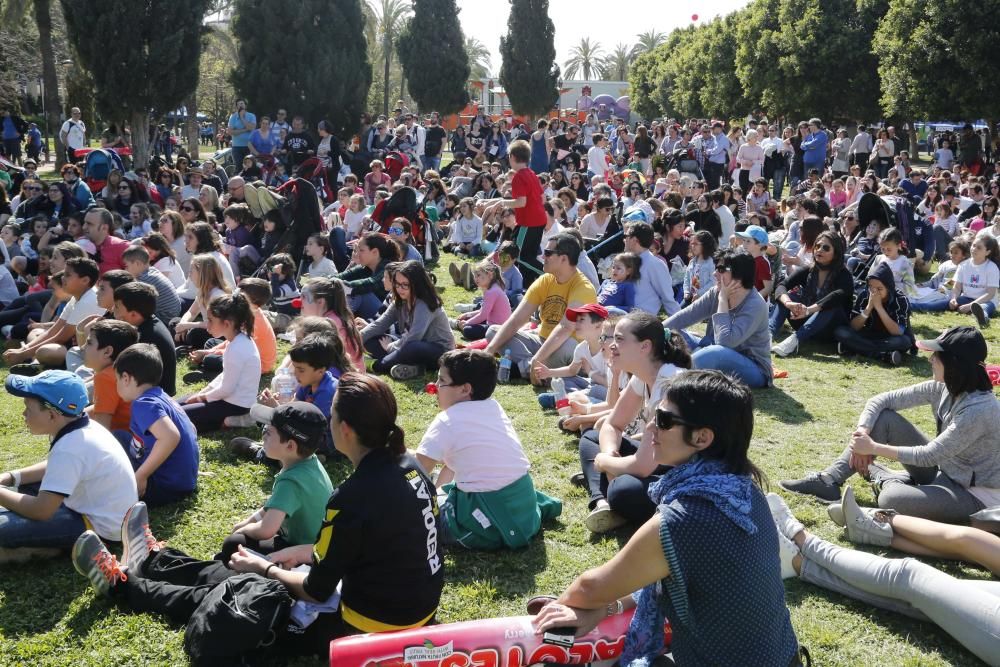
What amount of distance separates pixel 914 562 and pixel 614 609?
157 centimetres

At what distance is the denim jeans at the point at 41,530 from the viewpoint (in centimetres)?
452

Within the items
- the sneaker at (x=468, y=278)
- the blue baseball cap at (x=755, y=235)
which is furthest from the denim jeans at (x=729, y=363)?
the sneaker at (x=468, y=278)

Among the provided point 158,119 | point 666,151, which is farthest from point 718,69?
point 158,119

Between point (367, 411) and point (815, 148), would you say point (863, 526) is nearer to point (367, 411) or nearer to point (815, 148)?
point (367, 411)

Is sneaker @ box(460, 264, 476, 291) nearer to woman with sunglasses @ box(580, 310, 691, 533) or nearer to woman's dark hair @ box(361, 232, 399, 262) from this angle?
woman's dark hair @ box(361, 232, 399, 262)

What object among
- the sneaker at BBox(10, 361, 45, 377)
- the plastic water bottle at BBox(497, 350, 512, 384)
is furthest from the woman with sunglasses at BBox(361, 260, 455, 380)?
the sneaker at BBox(10, 361, 45, 377)

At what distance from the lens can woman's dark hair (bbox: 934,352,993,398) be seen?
460 centimetres

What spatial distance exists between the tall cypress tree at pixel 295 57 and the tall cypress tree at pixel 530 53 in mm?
17038

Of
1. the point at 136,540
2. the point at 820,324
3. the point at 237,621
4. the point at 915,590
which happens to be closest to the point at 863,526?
the point at 915,590

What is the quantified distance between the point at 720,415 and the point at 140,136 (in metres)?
23.2

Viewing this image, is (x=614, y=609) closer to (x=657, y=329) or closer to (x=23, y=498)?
(x=657, y=329)

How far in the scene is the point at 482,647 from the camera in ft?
10.9

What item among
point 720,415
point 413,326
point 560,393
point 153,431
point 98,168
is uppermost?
point 98,168

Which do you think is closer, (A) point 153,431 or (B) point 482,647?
(B) point 482,647
